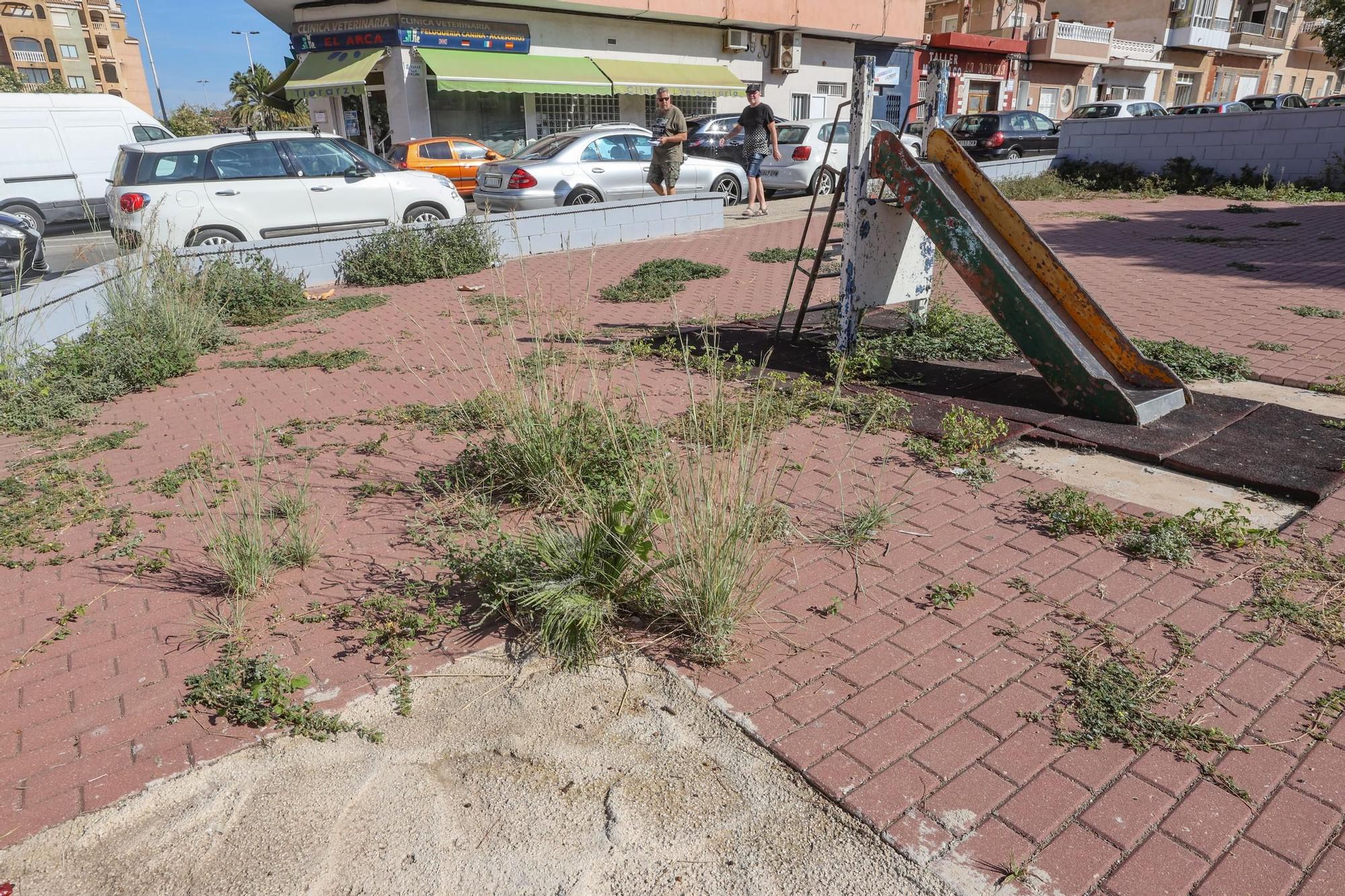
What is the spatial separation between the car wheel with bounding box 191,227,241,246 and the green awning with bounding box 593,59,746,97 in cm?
1781

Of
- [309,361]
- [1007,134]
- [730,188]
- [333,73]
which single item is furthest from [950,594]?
[333,73]

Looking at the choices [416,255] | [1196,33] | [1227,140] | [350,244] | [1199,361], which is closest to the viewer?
[1199,361]

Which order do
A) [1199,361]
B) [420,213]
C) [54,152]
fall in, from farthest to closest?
[54,152] → [420,213] → [1199,361]

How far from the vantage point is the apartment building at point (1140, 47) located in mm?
40938

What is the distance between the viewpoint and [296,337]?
26.1ft

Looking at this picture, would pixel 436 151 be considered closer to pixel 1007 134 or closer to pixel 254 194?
pixel 254 194

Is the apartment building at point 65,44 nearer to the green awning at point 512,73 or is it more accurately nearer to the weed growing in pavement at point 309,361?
the green awning at point 512,73

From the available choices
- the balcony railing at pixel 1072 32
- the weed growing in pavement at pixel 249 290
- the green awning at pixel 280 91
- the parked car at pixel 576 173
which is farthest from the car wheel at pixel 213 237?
the balcony railing at pixel 1072 32

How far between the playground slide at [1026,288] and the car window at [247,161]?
8066mm

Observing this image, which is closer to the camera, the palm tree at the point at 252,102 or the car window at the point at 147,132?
the car window at the point at 147,132

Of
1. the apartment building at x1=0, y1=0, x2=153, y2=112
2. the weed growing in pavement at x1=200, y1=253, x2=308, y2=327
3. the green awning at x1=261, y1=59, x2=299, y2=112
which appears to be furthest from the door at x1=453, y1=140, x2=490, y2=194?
the apartment building at x1=0, y1=0, x2=153, y2=112

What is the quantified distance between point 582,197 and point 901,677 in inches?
480

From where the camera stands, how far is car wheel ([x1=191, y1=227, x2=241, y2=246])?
10.1 meters

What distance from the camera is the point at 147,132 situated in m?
17.7
